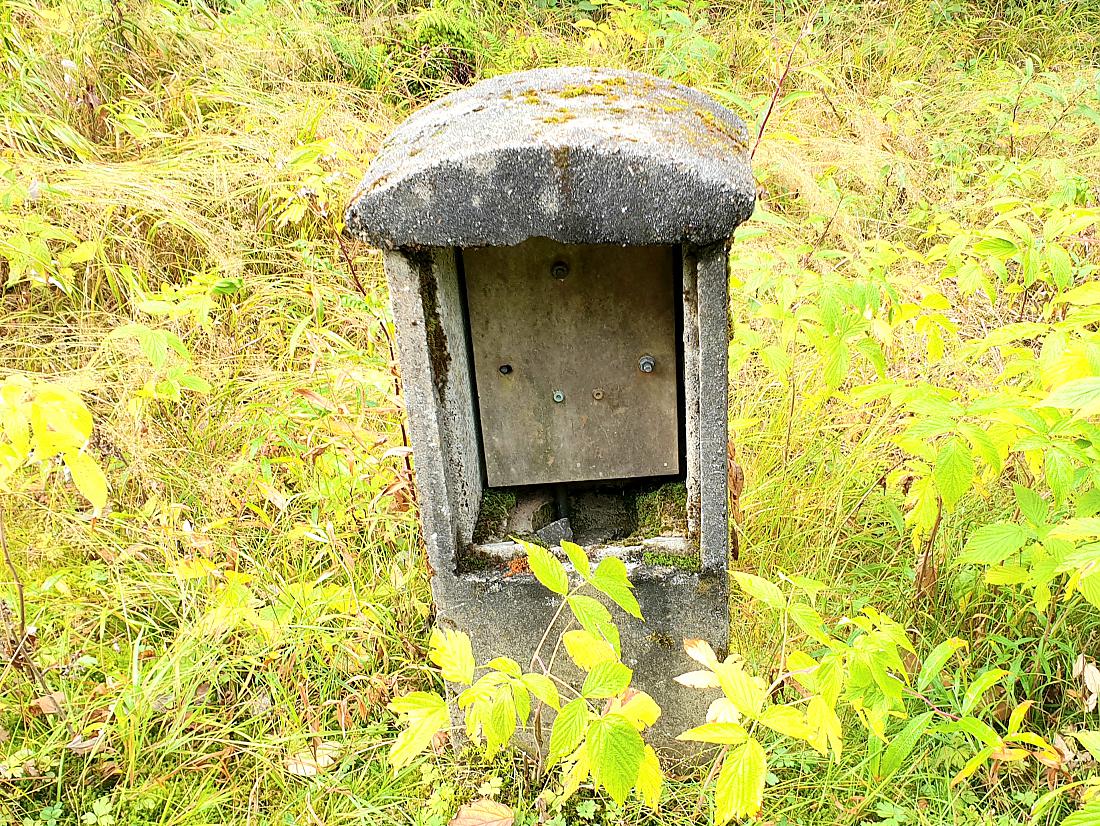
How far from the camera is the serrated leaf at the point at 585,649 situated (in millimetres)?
1254

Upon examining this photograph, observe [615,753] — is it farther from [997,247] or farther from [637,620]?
[997,247]

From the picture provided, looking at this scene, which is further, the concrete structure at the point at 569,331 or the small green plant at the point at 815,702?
the concrete structure at the point at 569,331

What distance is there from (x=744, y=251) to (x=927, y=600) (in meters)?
1.53

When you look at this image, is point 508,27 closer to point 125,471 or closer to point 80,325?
point 80,325

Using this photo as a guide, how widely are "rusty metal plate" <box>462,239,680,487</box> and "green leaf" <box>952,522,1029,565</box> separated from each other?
65 centimetres

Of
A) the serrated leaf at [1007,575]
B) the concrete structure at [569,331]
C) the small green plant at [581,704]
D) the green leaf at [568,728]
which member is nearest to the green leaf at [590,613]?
the small green plant at [581,704]

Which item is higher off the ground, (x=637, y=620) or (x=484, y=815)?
(x=637, y=620)

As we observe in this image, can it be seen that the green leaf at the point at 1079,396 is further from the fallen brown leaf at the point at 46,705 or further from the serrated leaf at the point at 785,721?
the fallen brown leaf at the point at 46,705

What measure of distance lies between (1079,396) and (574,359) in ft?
3.29

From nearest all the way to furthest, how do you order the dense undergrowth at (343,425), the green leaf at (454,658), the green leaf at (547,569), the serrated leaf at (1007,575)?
the green leaf at (547,569) → the green leaf at (454,658) → the serrated leaf at (1007,575) → the dense undergrowth at (343,425)

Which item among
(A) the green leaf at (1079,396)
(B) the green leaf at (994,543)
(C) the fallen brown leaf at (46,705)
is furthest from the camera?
(C) the fallen brown leaf at (46,705)

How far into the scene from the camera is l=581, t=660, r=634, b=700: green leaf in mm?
1216

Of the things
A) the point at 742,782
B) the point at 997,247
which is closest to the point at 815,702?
the point at 742,782

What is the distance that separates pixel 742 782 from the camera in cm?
118
